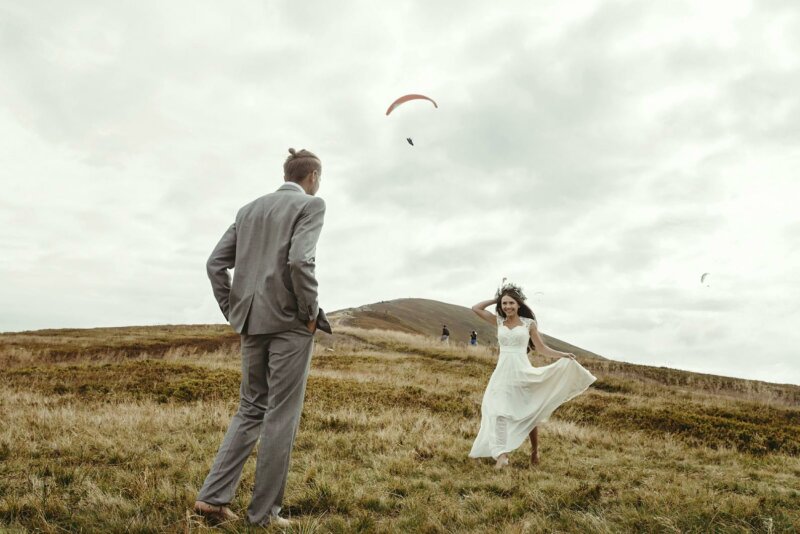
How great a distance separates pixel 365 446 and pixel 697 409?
12744 mm

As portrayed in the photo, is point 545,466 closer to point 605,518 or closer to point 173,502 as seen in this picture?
point 605,518

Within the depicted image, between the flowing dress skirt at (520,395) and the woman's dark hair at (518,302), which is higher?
the woman's dark hair at (518,302)

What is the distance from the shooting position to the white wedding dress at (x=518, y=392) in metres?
7.36

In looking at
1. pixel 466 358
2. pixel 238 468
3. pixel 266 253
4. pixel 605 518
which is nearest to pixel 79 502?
pixel 238 468

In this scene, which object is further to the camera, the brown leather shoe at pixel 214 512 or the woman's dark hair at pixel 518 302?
the woman's dark hair at pixel 518 302

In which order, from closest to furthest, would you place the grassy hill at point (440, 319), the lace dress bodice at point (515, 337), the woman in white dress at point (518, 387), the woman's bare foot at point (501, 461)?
the woman's bare foot at point (501, 461) → the woman in white dress at point (518, 387) → the lace dress bodice at point (515, 337) → the grassy hill at point (440, 319)

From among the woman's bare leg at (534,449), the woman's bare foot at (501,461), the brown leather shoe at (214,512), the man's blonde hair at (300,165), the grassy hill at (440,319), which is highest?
the grassy hill at (440,319)

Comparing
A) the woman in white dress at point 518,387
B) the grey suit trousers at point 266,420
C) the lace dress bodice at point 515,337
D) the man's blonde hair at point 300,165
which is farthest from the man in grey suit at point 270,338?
the lace dress bodice at point 515,337

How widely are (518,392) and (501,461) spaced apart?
1200 millimetres

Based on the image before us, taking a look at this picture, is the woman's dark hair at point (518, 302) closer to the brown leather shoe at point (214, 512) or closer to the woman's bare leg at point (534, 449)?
the woman's bare leg at point (534, 449)

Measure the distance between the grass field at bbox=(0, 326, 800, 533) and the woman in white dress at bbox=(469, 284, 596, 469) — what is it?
0.41 m

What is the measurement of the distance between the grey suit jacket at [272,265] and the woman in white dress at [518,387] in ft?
13.3

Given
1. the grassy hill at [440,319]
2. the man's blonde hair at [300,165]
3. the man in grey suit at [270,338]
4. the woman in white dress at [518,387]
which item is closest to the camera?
the man in grey suit at [270,338]

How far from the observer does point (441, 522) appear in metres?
4.29
